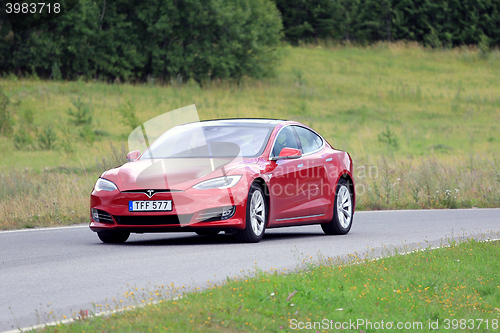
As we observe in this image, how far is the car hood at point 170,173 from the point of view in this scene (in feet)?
33.6

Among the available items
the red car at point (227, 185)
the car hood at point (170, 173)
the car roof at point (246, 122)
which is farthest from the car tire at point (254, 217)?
the car roof at point (246, 122)

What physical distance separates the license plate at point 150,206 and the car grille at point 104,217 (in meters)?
0.39

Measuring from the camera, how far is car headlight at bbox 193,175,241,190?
33.5ft

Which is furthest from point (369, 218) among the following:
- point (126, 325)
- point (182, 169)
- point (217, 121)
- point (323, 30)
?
point (323, 30)

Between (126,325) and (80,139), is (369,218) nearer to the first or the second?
(126,325)

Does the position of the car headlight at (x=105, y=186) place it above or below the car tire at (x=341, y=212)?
above

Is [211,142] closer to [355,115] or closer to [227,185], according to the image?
[227,185]

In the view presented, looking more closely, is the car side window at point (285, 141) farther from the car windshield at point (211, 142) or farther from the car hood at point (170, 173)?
the car hood at point (170, 173)

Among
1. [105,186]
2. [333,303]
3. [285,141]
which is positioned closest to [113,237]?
[105,186]

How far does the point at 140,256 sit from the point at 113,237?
5.71 ft

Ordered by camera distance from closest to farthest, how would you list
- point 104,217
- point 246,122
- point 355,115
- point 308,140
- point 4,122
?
point 104,217 → point 246,122 → point 308,140 → point 4,122 → point 355,115

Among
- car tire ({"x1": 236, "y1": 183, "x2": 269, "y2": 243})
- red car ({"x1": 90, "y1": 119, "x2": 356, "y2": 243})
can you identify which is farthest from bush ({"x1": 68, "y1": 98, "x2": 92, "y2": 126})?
car tire ({"x1": 236, "y1": 183, "x2": 269, "y2": 243})

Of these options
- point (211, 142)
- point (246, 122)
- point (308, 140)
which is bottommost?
point (308, 140)

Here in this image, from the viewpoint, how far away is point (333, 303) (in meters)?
6.38
